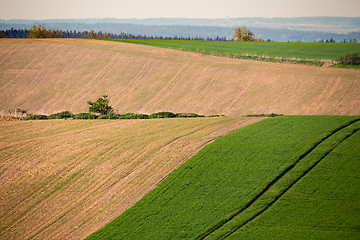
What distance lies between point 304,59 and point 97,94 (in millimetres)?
32198

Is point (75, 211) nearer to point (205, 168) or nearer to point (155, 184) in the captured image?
point (155, 184)

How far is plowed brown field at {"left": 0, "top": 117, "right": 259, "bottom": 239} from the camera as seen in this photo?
20906 mm

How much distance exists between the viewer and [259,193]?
68.9 ft

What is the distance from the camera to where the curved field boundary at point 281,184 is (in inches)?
733

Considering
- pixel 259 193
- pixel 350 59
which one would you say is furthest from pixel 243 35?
pixel 259 193

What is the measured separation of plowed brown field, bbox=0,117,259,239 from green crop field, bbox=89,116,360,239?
156 centimetres

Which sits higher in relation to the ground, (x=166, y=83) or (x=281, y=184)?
(x=166, y=83)

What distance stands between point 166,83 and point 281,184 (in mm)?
34869

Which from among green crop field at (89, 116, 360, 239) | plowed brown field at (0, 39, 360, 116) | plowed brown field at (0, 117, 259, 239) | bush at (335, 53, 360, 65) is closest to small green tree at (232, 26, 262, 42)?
plowed brown field at (0, 39, 360, 116)

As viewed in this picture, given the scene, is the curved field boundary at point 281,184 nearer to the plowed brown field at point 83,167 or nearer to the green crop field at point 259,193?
the green crop field at point 259,193

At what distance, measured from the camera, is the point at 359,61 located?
55.8 metres

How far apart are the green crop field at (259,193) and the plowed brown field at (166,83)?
1652 centimetres

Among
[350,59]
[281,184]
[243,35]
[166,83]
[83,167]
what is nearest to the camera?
[281,184]

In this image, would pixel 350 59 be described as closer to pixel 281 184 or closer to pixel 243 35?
pixel 281 184
